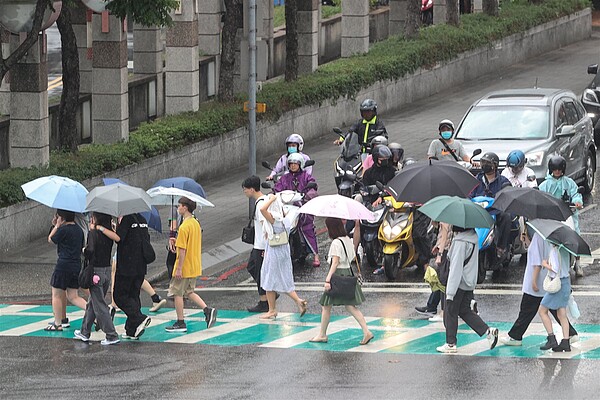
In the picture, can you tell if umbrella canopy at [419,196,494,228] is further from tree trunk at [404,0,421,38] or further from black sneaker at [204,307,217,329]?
tree trunk at [404,0,421,38]

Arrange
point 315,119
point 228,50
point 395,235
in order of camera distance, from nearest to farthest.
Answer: point 395,235 < point 228,50 < point 315,119

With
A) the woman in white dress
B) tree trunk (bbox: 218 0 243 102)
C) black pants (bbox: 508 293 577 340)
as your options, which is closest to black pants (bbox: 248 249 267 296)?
the woman in white dress

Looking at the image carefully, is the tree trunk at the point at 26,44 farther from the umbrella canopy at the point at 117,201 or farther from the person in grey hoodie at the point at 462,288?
the person in grey hoodie at the point at 462,288

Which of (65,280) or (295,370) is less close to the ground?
(65,280)

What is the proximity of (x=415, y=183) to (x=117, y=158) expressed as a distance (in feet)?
28.7

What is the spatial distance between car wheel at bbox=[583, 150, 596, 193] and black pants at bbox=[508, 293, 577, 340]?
1009 cm

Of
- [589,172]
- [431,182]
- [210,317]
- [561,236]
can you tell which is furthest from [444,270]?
[589,172]

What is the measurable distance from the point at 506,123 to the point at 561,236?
30.8 ft

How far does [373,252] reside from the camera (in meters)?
21.0

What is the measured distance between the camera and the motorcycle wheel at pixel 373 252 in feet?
68.6

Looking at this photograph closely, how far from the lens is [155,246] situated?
76.4 ft

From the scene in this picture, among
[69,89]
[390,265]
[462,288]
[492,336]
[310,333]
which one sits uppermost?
[69,89]

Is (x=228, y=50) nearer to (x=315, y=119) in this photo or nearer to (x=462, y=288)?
(x=315, y=119)

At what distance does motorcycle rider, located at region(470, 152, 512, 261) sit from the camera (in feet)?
A: 65.5
